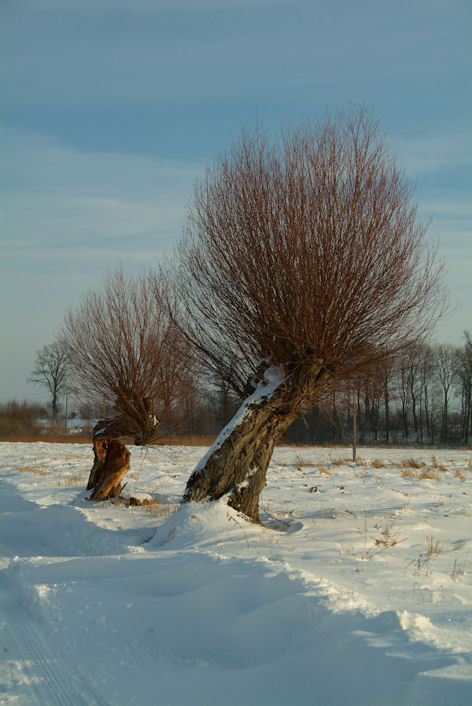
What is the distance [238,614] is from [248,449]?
313 centimetres

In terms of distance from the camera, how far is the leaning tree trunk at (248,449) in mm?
6672

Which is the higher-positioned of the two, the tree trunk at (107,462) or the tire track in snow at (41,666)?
the tree trunk at (107,462)

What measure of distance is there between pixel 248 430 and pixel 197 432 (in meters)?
36.2

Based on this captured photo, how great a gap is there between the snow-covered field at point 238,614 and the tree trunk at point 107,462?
7.87 feet

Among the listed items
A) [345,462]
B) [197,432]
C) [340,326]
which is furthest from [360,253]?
[197,432]

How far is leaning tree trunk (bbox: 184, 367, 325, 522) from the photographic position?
6672 mm

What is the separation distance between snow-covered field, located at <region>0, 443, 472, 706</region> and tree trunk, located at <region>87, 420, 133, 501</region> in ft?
7.87

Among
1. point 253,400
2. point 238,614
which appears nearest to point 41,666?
point 238,614

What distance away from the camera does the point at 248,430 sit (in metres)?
6.71

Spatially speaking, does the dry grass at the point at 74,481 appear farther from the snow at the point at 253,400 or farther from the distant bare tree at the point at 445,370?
the distant bare tree at the point at 445,370

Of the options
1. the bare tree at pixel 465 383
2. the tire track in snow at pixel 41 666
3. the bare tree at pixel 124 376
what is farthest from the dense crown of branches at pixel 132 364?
the bare tree at pixel 465 383

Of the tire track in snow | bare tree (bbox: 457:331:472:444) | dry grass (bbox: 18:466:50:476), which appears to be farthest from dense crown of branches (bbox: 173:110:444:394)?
bare tree (bbox: 457:331:472:444)

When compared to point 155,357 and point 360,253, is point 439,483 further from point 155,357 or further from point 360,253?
point 360,253

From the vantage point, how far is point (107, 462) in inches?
395
